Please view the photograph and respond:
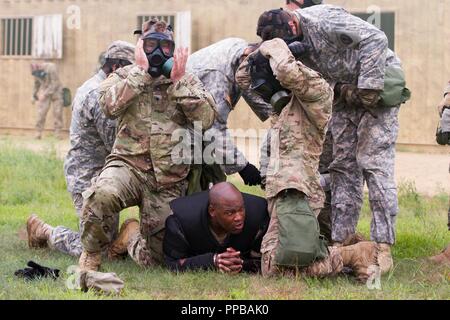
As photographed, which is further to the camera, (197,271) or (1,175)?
(1,175)

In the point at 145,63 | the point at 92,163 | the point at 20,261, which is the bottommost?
the point at 20,261

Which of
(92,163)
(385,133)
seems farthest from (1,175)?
(385,133)

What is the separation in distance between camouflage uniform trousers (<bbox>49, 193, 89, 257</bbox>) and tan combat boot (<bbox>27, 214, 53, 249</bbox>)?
0.09m

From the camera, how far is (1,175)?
11945mm

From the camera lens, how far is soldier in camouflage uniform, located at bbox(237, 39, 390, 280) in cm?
607

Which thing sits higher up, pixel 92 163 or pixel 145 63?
pixel 145 63

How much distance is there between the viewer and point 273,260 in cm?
602

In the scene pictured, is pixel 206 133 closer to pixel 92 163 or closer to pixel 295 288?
pixel 92 163

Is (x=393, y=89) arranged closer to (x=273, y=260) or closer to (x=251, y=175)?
(x=251, y=175)

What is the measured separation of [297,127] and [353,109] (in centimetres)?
96

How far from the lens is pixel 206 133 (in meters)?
7.01
